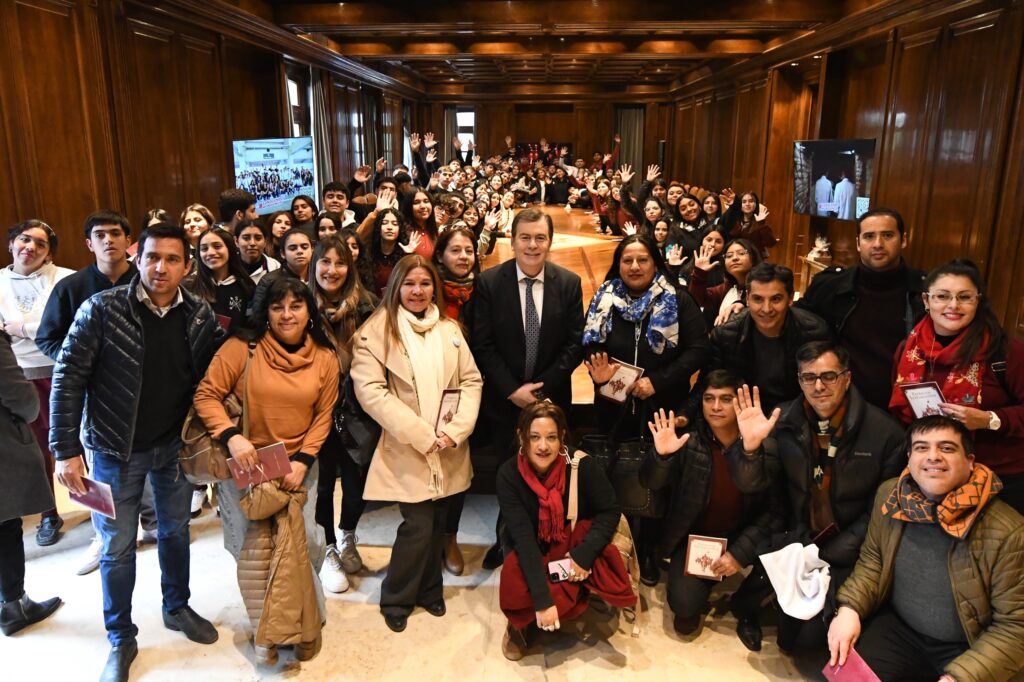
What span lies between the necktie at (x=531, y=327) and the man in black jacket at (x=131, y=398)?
1.34 meters

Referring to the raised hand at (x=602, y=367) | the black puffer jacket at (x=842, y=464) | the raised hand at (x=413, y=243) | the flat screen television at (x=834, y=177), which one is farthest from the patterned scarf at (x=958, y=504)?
the flat screen television at (x=834, y=177)

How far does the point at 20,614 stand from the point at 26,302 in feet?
4.88

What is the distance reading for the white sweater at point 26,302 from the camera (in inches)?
133

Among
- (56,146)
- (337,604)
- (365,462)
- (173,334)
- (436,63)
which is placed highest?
(436,63)

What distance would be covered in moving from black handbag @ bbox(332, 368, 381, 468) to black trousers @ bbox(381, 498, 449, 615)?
0.97 ft

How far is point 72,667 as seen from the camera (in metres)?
2.64

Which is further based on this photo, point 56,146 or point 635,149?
point 635,149

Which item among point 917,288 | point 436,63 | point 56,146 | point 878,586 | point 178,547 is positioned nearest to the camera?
point 878,586

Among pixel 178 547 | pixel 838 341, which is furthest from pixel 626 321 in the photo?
pixel 178 547

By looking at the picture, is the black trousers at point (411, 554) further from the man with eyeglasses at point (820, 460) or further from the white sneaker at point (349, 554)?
the man with eyeglasses at point (820, 460)

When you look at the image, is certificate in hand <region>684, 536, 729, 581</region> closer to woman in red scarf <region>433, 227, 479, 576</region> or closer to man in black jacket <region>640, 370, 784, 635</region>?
man in black jacket <region>640, 370, 784, 635</region>

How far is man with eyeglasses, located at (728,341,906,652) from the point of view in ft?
8.44

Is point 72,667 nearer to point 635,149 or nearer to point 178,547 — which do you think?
point 178,547

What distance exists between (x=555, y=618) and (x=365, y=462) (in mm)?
1064
